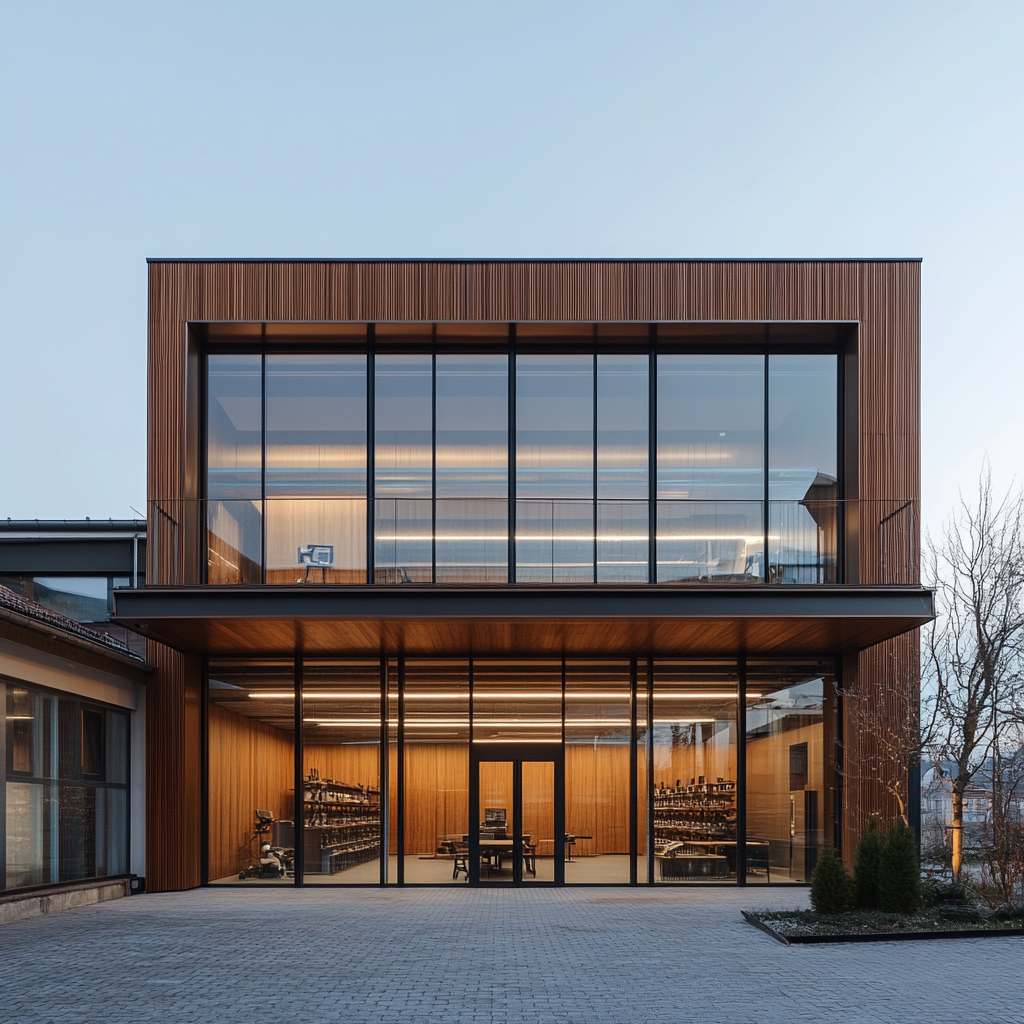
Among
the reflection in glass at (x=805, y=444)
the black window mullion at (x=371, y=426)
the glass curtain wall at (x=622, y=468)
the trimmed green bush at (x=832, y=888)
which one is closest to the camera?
the trimmed green bush at (x=832, y=888)

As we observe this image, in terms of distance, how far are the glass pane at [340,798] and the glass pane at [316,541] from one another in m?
2.59

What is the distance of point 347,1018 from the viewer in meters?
8.63

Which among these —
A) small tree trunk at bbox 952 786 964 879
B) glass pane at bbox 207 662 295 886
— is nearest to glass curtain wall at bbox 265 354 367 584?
glass pane at bbox 207 662 295 886

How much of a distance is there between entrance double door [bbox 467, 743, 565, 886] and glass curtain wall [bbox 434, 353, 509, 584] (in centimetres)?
327

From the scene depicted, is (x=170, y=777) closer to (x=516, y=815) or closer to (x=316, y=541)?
(x=316, y=541)

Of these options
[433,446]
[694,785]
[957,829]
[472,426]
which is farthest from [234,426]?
[957,829]

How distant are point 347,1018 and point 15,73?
34.8 metres

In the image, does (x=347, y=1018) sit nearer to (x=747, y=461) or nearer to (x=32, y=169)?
(x=747, y=461)

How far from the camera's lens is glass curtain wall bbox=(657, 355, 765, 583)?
1755 centimetres

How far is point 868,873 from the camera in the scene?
1370 centimetres

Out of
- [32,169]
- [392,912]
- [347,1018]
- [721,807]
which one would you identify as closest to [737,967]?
Result: [347,1018]

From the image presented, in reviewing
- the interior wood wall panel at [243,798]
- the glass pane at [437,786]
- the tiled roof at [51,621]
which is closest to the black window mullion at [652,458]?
the glass pane at [437,786]

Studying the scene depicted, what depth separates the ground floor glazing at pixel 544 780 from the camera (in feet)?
60.7

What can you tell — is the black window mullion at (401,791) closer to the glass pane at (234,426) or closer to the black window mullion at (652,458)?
the glass pane at (234,426)
